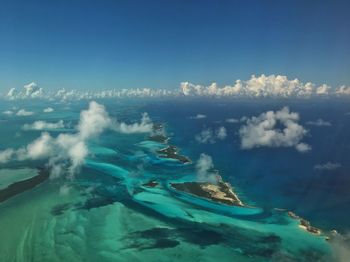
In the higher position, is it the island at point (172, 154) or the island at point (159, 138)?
the island at point (172, 154)

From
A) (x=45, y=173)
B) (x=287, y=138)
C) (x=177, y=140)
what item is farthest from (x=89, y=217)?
(x=287, y=138)

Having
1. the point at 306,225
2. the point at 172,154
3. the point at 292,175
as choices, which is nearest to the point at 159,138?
the point at 172,154

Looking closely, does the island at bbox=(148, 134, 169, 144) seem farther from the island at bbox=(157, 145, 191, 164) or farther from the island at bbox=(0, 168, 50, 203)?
the island at bbox=(0, 168, 50, 203)

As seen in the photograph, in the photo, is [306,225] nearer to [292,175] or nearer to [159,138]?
[292,175]

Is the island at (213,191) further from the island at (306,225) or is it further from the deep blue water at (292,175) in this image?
the island at (306,225)

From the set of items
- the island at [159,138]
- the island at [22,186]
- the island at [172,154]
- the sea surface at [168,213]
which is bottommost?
the island at [22,186]

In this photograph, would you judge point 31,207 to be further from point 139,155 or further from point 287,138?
point 287,138

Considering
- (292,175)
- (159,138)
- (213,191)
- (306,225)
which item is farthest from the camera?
(159,138)

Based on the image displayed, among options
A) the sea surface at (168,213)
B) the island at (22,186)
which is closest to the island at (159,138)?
the sea surface at (168,213)

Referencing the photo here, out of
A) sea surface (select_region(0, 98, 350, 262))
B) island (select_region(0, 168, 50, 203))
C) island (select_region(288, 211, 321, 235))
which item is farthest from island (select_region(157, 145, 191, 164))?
island (select_region(288, 211, 321, 235))
